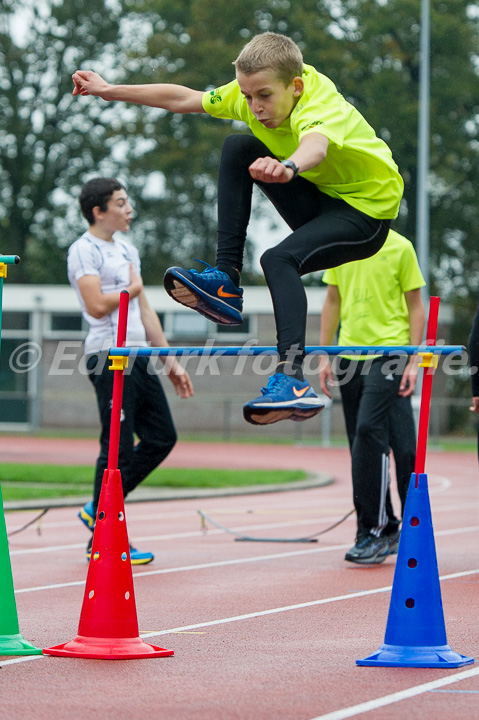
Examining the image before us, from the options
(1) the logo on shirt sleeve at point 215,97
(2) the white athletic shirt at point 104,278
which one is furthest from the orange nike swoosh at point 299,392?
(2) the white athletic shirt at point 104,278

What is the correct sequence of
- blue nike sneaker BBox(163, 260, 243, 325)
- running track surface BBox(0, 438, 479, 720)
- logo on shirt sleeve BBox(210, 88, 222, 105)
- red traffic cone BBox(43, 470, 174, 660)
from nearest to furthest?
running track surface BBox(0, 438, 479, 720) → red traffic cone BBox(43, 470, 174, 660) → blue nike sneaker BBox(163, 260, 243, 325) → logo on shirt sleeve BBox(210, 88, 222, 105)

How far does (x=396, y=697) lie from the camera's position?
408 cm

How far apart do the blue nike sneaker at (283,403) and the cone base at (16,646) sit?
4.42ft

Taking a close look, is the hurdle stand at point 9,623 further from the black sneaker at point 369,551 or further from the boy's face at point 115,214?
the black sneaker at point 369,551

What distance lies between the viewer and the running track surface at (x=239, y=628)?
3.99 m

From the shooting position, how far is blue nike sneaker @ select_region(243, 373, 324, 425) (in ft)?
15.1

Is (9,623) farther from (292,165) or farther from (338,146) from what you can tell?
(338,146)

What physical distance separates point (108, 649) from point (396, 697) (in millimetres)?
1318

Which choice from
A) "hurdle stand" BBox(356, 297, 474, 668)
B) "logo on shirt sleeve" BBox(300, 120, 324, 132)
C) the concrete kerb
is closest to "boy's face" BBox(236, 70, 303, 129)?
"logo on shirt sleeve" BBox(300, 120, 324, 132)

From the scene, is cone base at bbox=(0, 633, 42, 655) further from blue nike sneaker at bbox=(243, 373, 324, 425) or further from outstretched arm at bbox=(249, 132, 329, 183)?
outstretched arm at bbox=(249, 132, 329, 183)

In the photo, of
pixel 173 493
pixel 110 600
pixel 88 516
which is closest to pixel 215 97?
pixel 110 600

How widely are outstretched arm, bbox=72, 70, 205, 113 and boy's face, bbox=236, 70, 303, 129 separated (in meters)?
0.57

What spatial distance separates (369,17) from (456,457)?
716 inches

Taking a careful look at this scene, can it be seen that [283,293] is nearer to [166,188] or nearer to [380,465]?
[380,465]
